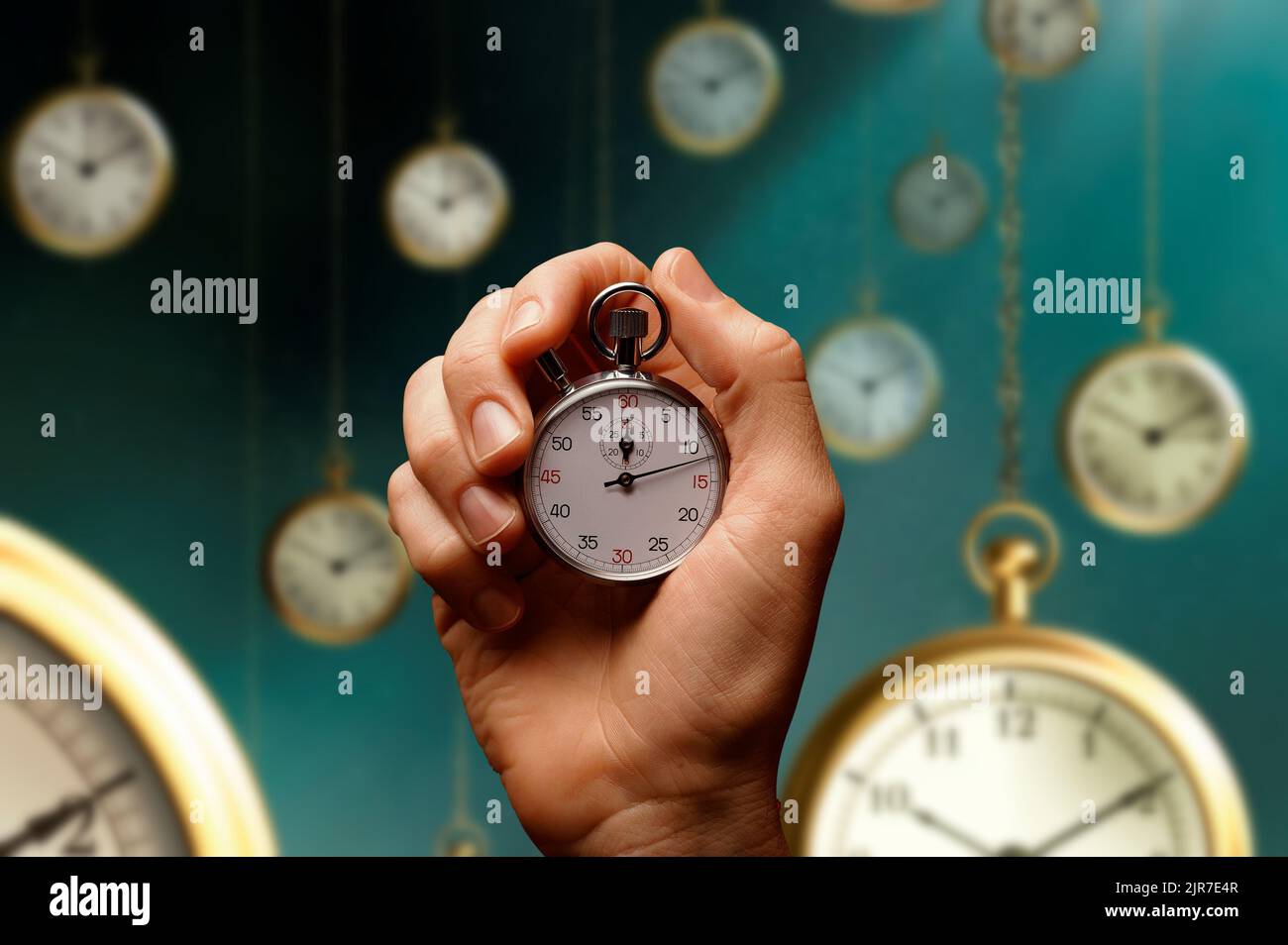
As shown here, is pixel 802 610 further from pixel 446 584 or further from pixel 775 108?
pixel 775 108

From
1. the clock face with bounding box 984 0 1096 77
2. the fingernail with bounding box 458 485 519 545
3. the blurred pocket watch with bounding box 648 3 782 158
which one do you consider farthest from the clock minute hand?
the clock face with bounding box 984 0 1096 77

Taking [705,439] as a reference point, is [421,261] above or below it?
above

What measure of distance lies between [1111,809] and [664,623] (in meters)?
1.44

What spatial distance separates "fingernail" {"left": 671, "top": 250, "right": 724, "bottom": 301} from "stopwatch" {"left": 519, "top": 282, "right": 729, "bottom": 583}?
0.04 metres

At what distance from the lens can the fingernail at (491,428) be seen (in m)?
1.55

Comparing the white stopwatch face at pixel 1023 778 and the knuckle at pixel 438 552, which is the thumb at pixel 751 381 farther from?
the white stopwatch face at pixel 1023 778

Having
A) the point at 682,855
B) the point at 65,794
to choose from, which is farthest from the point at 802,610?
the point at 65,794

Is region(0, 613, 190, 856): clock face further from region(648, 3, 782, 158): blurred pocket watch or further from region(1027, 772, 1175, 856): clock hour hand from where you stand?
region(648, 3, 782, 158): blurred pocket watch

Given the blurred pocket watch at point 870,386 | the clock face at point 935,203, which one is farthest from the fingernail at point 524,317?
the clock face at point 935,203

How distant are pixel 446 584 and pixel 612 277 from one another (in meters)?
0.44

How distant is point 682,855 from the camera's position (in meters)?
1.69

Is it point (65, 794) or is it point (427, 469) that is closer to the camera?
point (427, 469)

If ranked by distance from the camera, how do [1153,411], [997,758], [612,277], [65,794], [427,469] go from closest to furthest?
[427,469]
[612,277]
[65,794]
[997,758]
[1153,411]

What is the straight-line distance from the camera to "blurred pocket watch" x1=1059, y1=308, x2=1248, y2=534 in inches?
115
